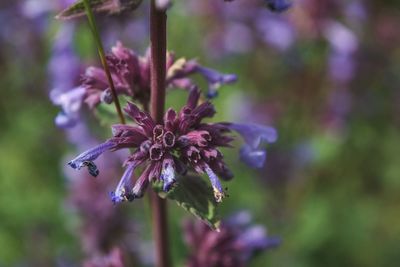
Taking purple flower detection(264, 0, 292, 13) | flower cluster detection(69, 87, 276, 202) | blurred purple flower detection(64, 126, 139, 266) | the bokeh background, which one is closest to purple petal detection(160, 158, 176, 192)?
flower cluster detection(69, 87, 276, 202)

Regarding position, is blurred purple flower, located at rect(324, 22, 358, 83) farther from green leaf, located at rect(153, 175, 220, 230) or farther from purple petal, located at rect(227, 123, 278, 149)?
green leaf, located at rect(153, 175, 220, 230)

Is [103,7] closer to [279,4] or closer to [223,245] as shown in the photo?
[279,4]

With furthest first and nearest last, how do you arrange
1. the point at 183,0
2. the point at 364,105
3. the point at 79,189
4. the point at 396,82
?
the point at 183,0
the point at 396,82
the point at 364,105
the point at 79,189

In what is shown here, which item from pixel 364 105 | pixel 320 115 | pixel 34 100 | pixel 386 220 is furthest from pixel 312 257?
pixel 34 100

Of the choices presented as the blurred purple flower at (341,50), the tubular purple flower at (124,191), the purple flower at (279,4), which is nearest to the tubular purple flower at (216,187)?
the tubular purple flower at (124,191)

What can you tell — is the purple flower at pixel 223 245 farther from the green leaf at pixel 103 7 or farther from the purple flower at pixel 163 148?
the green leaf at pixel 103 7

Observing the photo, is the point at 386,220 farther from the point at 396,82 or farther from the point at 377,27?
the point at 377,27

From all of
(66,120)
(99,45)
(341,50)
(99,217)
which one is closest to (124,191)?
(99,45)
